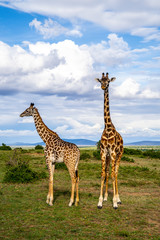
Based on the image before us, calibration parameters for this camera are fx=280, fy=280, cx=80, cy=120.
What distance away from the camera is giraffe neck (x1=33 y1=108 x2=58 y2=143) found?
11961 mm

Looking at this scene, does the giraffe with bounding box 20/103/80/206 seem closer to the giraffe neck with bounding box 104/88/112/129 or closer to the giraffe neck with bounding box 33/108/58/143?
the giraffe neck with bounding box 33/108/58/143

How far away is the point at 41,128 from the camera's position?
39.5 feet

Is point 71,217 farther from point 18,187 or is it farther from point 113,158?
point 18,187

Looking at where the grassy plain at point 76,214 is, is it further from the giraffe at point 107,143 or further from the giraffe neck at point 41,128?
the giraffe neck at point 41,128

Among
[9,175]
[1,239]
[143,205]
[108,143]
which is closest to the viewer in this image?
[1,239]

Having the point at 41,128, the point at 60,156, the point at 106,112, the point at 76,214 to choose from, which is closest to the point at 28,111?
the point at 41,128

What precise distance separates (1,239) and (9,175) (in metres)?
9.24

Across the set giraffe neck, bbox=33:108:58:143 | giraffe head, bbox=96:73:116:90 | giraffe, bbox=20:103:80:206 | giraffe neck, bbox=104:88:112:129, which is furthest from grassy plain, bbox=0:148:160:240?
giraffe head, bbox=96:73:116:90

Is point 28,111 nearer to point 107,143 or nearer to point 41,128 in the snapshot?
point 41,128

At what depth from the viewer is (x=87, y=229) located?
8.55 m

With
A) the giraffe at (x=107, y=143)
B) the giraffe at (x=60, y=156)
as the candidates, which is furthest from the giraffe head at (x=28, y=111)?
the giraffe at (x=107, y=143)

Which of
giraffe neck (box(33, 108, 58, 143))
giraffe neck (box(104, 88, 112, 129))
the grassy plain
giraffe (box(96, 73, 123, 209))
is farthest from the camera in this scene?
giraffe neck (box(33, 108, 58, 143))

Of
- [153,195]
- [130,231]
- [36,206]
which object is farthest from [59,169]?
[130,231]

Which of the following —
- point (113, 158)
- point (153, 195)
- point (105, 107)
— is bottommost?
point (153, 195)
